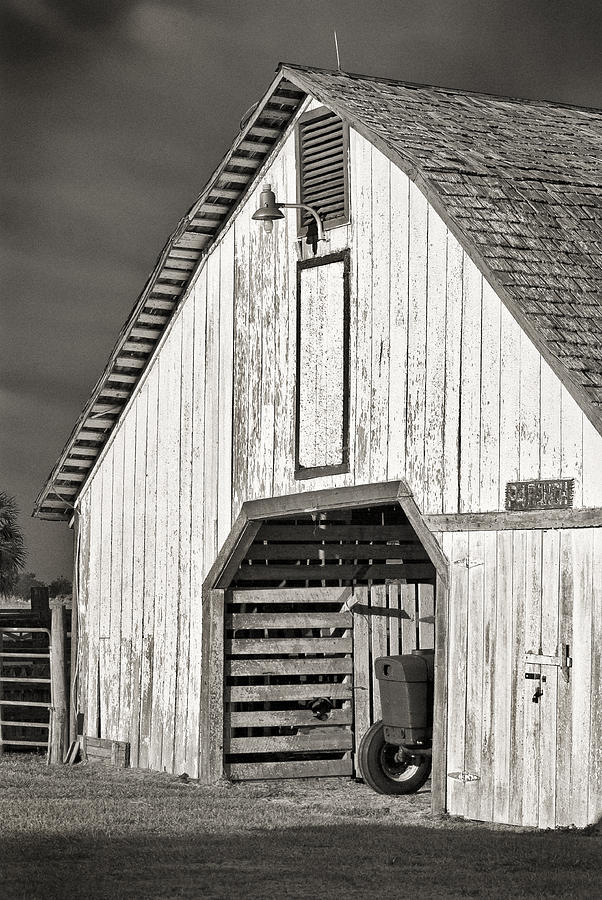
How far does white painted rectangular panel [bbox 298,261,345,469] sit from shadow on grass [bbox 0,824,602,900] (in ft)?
14.3

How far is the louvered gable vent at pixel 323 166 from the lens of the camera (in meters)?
15.9

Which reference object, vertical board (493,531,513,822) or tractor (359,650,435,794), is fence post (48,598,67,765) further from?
vertical board (493,531,513,822)

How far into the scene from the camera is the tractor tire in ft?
54.4

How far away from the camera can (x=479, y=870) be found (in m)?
10.8

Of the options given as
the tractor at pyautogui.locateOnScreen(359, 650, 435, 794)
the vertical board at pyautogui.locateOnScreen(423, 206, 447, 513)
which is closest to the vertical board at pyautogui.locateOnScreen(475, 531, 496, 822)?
the vertical board at pyautogui.locateOnScreen(423, 206, 447, 513)

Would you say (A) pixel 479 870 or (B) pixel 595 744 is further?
(B) pixel 595 744

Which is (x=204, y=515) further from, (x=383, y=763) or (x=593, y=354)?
(x=593, y=354)

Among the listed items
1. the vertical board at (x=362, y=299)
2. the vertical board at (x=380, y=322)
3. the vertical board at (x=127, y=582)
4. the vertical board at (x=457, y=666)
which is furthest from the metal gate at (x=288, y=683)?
the vertical board at (x=457, y=666)

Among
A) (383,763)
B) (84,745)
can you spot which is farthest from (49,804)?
(84,745)

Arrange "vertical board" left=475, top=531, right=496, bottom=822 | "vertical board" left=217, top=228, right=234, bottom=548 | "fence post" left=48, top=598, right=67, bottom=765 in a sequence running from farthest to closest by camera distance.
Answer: "fence post" left=48, top=598, right=67, bottom=765 → "vertical board" left=217, top=228, right=234, bottom=548 → "vertical board" left=475, top=531, right=496, bottom=822

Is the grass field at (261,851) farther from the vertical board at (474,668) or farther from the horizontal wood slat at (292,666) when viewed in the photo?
the horizontal wood slat at (292,666)

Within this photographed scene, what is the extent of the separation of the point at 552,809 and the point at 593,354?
374 cm

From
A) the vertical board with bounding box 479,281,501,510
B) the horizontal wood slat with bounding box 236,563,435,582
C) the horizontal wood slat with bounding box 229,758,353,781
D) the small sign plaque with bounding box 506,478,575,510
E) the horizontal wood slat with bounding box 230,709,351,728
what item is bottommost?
the horizontal wood slat with bounding box 229,758,353,781

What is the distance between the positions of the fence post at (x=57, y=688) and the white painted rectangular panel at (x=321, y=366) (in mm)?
5322
